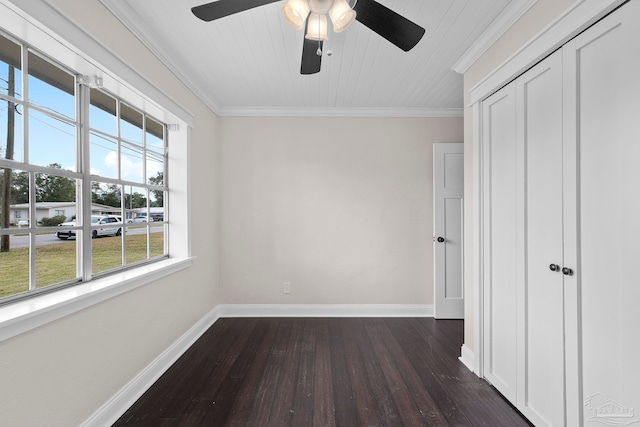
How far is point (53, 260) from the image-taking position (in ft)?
4.98

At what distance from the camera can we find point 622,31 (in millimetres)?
1142

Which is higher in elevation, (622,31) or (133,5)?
(133,5)

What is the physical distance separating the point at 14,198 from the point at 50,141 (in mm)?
363

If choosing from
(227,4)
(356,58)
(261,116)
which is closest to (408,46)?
(356,58)

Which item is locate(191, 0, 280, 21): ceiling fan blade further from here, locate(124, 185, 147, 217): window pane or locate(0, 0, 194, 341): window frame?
locate(124, 185, 147, 217): window pane

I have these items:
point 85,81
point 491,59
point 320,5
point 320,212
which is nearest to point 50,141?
point 85,81

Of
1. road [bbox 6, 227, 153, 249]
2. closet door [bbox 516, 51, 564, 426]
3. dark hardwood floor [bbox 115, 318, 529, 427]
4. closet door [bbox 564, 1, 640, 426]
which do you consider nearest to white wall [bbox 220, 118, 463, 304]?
dark hardwood floor [bbox 115, 318, 529, 427]

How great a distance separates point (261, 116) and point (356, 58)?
151 centimetres

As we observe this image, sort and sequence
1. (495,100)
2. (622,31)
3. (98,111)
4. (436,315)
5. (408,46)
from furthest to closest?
(436,315), (495,100), (98,111), (408,46), (622,31)

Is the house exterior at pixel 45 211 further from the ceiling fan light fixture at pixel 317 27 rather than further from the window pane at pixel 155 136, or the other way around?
the ceiling fan light fixture at pixel 317 27

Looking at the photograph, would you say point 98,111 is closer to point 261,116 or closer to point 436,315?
point 261,116

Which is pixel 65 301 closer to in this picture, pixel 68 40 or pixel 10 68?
pixel 10 68

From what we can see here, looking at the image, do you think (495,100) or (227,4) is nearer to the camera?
(227,4)

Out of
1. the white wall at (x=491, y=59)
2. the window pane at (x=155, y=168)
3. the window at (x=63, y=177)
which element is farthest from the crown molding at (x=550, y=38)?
the window pane at (x=155, y=168)
